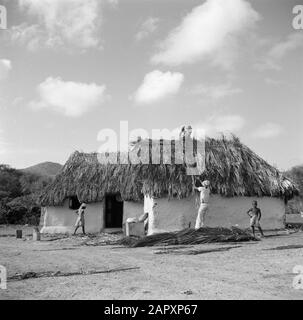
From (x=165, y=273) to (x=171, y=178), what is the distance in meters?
6.96

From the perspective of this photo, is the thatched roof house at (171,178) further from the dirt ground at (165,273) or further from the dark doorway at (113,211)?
the dirt ground at (165,273)

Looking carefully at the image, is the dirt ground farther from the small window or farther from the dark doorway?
the dark doorway

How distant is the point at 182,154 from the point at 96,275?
26.3 ft

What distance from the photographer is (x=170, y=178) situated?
43.9ft

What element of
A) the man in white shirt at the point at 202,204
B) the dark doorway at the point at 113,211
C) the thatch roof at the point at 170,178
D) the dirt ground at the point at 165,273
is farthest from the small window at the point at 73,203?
the dirt ground at the point at 165,273

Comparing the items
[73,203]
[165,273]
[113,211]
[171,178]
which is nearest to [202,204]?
[171,178]

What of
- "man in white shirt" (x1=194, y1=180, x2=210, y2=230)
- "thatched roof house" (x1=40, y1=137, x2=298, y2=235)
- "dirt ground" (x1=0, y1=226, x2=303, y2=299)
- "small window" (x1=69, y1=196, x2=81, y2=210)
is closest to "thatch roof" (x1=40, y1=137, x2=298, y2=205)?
"thatched roof house" (x1=40, y1=137, x2=298, y2=235)

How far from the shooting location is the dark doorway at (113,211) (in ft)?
59.8

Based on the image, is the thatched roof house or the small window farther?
the small window

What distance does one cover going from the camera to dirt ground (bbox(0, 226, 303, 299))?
5133 mm

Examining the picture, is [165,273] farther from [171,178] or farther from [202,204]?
[171,178]

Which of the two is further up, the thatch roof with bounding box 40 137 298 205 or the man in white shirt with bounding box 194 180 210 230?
the thatch roof with bounding box 40 137 298 205

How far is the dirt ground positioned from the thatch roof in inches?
147

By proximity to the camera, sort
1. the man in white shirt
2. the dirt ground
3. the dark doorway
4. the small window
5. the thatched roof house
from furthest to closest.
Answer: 1. the dark doorway
2. the small window
3. the thatched roof house
4. the man in white shirt
5. the dirt ground
